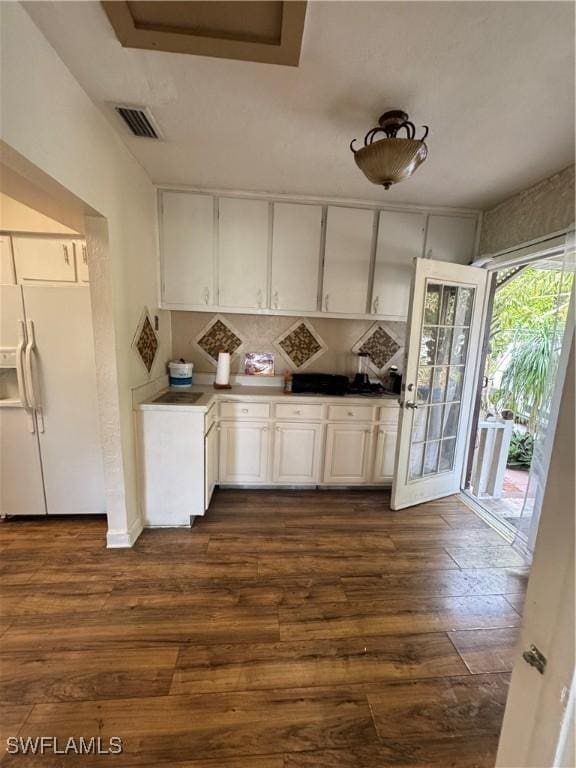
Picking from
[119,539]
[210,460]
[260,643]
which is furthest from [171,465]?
[260,643]

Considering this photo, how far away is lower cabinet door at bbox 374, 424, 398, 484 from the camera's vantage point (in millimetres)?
2834

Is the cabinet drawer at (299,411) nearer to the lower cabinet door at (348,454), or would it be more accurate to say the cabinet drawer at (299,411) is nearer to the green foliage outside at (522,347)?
the lower cabinet door at (348,454)

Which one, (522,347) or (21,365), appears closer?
(21,365)

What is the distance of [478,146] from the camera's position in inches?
72.0

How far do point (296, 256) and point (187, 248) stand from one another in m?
0.94

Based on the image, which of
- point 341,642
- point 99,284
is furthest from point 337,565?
point 99,284

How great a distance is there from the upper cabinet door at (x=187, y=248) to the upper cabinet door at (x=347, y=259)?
1.02 meters

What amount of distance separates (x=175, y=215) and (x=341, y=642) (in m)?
3.12

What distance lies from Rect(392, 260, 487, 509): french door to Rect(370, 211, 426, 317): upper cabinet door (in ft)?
1.11

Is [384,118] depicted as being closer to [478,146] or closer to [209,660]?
[478,146]

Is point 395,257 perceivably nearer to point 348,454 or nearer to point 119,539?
point 348,454

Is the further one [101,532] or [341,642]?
[101,532]

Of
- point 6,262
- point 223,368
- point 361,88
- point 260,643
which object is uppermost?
point 361,88

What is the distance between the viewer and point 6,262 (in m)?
2.12
